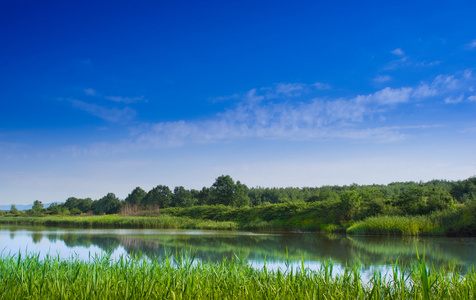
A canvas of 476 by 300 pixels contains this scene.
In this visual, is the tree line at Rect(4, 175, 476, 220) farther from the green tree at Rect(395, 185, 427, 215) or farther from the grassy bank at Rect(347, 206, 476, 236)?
the grassy bank at Rect(347, 206, 476, 236)

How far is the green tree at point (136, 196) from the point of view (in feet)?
191

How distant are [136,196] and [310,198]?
3532 centimetres

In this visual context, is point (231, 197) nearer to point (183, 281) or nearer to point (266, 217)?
point (266, 217)

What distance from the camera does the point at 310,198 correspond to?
33156mm

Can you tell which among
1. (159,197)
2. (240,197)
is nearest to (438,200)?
(240,197)

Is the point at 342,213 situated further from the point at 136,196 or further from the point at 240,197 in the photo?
the point at 136,196

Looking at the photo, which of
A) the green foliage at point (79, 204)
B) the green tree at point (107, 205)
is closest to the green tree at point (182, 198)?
the green tree at point (107, 205)

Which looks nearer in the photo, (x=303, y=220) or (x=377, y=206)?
(x=377, y=206)

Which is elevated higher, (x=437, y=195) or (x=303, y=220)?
(x=437, y=195)

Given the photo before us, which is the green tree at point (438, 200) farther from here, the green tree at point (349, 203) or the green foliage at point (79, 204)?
the green foliage at point (79, 204)

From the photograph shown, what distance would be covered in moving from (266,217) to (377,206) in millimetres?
11262

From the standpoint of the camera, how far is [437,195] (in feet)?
65.4

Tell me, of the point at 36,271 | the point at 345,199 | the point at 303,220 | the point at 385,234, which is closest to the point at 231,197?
the point at 303,220

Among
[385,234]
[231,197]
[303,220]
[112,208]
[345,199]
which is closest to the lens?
[385,234]
